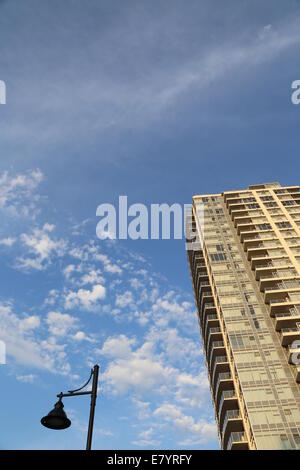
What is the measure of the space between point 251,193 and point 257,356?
39.5 m

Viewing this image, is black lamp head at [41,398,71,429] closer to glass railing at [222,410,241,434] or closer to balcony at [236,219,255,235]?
glass railing at [222,410,241,434]

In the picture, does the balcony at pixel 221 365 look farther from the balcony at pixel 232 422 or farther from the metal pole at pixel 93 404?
the metal pole at pixel 93 404

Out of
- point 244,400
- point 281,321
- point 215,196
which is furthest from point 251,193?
point 244,400

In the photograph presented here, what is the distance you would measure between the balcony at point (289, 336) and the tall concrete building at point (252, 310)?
12 centimetres

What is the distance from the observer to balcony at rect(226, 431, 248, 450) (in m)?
41.9

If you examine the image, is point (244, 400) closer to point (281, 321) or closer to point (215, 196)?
point (281, 321)

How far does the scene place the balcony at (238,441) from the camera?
41.9 meters

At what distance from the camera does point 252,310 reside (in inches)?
2082

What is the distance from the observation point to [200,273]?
67500 mm

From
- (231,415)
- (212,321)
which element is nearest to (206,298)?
(212,321)

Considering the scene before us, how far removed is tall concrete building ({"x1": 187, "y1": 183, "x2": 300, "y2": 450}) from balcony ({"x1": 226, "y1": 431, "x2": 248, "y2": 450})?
0.12m

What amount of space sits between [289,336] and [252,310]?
24.5ft

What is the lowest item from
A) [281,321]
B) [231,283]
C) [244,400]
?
[244,400]

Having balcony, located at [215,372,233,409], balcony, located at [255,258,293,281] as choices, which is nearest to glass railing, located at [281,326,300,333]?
balcony, located at [215,372,233,409]
